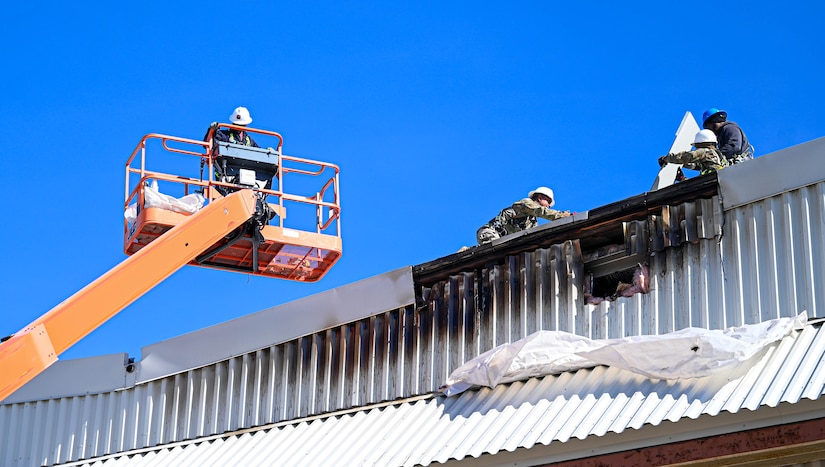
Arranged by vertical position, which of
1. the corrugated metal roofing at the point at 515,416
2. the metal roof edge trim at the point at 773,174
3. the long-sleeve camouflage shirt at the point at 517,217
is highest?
the long-sleeve camouflage shirt at the point at 517,217

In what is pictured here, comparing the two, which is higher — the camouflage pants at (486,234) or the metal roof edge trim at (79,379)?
the camouflage pants at (486,234)

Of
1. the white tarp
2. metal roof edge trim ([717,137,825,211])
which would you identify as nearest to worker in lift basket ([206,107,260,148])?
the white tarp

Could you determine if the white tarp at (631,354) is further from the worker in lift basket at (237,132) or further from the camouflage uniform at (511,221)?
the worker in lift basket at (237,132)

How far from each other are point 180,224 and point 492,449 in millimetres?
7709

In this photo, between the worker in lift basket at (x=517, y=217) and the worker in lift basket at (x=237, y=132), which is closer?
the worker in lift basket at (x=517, y=217)

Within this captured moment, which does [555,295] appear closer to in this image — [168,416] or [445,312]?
[445,312]

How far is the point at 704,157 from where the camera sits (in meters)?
16.7

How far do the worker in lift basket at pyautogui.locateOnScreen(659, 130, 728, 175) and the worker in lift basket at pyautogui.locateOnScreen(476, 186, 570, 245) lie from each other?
3.03 m

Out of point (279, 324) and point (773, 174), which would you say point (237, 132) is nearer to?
point (279, 324)

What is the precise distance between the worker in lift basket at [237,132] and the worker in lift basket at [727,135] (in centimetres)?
805

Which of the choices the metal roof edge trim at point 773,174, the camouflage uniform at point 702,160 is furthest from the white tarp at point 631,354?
the camouflage uniform at point 702,160

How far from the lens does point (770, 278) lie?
13.4 metres

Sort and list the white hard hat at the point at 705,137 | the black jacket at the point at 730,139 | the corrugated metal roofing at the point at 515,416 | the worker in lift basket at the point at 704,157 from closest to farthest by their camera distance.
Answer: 1. the corrugated metal roofing at the point at 515,416
2. the worker in lift basket at the point at 704,157
3. the white hard hat at the point at 705,137
4. the black jacket at the point at 730,139

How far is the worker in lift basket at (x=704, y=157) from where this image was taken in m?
16.7
